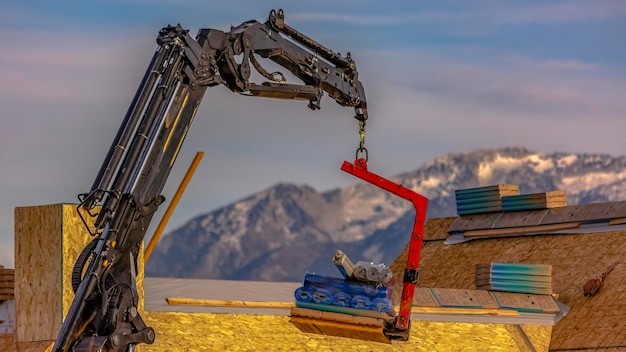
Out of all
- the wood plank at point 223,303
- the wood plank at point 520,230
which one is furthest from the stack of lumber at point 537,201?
the wood plank at point 223,303

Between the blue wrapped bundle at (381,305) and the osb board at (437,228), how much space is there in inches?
611

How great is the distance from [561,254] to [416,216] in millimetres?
13603

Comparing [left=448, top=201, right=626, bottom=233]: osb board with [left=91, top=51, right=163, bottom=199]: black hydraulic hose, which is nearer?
[left=91, top=51, right=163, bottom=199]: black hydraulic hose

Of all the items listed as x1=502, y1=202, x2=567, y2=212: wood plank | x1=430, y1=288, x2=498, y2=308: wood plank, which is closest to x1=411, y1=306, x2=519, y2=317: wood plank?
x1=430, y1=288, x2=498, y2=308: wood plank

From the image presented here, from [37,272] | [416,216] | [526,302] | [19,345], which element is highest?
[526,302]

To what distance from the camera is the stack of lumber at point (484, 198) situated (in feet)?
116

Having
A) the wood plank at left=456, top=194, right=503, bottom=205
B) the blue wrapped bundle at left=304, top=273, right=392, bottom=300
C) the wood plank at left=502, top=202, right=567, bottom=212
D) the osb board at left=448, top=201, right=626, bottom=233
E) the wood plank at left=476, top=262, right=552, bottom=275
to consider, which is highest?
the wood plank at left=456, top=194, right=503, bottom=205

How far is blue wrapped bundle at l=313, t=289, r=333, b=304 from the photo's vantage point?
2136 cm

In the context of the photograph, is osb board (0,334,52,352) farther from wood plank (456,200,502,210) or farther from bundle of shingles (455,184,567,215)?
wood plank (456,200,502,210)

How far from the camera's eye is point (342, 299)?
69.7ft

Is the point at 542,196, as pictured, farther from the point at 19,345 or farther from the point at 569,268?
the point at 19,345

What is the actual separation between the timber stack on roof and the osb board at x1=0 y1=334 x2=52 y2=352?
38.4ft

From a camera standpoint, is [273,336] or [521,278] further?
[521,278]

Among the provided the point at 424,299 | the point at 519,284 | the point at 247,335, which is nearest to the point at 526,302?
the point at 519,284
